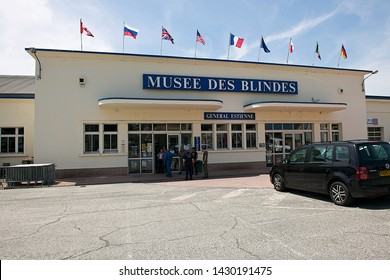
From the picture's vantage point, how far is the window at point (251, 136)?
17.6 meters

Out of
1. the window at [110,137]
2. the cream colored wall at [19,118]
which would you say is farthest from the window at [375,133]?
the cream colored wall at [19,118]

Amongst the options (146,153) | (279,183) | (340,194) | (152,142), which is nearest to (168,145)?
(152,142)

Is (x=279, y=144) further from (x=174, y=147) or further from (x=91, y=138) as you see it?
(x=91, y=138)

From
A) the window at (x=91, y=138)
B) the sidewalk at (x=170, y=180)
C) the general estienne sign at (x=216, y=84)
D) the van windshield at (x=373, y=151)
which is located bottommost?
the sidewalk at (x=170, y=180)

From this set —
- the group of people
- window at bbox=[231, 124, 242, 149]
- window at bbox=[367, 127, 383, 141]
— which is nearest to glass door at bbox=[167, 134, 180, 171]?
the group of people

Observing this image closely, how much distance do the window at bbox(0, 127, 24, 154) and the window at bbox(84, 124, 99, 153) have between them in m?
5.77

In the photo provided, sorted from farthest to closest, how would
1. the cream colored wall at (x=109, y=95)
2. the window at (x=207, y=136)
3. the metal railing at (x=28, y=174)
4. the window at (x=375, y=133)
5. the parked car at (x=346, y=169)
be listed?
1. the window at (x=375, y=133)
2. the window at (x=207, y=136)
3. the cream colored wall at (x=109, y=95)
4. the metal railing at (x=28, y=174)
5. the parked car at (x=346, y=169)

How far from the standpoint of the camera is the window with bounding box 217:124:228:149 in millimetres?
17062

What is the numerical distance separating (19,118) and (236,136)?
14.5 m

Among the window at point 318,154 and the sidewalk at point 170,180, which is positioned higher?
the window at point 318,154

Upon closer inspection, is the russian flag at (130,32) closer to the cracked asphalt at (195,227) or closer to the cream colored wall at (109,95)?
the cream colored wall at (109,95)

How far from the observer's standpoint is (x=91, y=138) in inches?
592

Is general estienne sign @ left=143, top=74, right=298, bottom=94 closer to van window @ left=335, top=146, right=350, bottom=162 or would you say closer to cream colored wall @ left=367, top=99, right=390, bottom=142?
cream colored wall @ left=367, top=99, right=390, bottom=142

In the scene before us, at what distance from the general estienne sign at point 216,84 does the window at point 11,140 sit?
937cm
